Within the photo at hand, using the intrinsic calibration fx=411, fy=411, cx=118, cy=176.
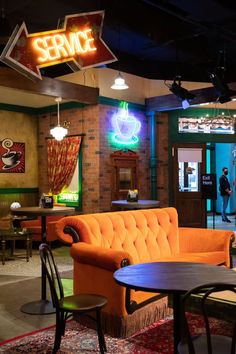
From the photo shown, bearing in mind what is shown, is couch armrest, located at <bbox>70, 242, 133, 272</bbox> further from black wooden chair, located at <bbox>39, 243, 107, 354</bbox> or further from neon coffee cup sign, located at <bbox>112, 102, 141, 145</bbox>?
neon coffee cup sign, located at <bbox>112, 102, 141, 145</bbox>

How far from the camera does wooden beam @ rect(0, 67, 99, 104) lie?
6.80 meters

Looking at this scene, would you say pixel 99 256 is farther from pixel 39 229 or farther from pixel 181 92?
pixel 181 92

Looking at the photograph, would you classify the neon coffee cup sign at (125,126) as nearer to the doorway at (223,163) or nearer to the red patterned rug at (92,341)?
the doorway at (223,163)

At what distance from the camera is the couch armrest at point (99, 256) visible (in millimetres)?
3457

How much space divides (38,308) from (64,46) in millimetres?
3145

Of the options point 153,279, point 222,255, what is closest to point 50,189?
point 222,255

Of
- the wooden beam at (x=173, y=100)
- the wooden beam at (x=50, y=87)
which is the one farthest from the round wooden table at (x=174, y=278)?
the wooden beam at (x=173, y=100)

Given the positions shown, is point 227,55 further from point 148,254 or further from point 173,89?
point 148,254

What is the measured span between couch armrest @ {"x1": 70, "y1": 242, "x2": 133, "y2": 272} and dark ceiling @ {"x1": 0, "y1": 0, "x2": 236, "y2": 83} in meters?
3.41

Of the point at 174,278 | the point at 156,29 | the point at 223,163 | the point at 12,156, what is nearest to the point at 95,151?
the point at 12,156

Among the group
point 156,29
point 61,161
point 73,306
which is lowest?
point 73,306

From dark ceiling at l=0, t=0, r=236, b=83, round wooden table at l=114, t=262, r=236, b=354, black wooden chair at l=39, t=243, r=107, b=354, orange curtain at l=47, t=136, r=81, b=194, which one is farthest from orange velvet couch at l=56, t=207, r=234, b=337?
orange curtain at l=47, t=136, r=81, b=194

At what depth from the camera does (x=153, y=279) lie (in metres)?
2.52

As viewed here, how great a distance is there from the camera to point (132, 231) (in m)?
4.50
